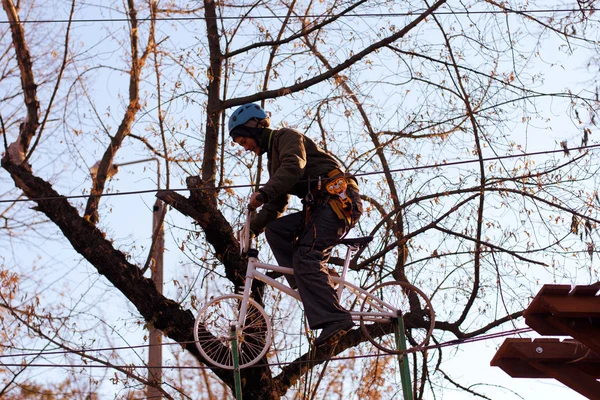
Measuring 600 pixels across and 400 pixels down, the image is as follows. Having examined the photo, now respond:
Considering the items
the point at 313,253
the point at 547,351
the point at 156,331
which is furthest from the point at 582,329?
the point at 156,331

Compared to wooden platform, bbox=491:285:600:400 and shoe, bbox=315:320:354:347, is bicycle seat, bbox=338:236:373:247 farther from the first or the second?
wooden platform, bbox=491:285:600:400

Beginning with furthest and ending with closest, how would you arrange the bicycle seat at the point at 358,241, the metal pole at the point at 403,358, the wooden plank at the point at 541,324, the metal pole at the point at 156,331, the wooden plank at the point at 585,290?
the metal pole at the point at 156,331
the metal pole at the point at 403,358
the bicycle seat at the point at 358,241
the wooden plank at the point at 541,324
the wooden plank at the point at 585,290

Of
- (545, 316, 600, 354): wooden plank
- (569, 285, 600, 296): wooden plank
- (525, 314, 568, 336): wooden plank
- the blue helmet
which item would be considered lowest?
(545, 316, 600, 354): wooden plank

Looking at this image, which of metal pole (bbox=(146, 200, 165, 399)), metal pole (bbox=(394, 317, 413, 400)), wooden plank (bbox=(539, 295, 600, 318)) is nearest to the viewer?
wooden plank (bbox=(539, 295, 600, 318))

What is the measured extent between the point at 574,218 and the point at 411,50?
3.10 meters

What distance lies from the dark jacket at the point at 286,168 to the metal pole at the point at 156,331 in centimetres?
191

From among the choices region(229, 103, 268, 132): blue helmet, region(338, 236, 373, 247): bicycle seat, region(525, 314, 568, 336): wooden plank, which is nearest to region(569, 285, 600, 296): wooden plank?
region(525, 314, 568, 336): wooden plank

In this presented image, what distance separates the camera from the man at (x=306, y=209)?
777cm

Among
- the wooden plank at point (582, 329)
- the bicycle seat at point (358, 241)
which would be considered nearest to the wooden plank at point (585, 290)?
the wooden plank at point (582, 329)

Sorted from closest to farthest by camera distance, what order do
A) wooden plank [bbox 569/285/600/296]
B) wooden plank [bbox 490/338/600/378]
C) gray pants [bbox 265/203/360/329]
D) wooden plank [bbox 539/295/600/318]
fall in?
Answer: 1. wooden plank [bbox 539/295/600/318]
2. wooden plank [bbox 569/285/600/296]
3. wooden plank [bbox 490/338/600/378]
4. gray pants [bbox 265/203/360/329]

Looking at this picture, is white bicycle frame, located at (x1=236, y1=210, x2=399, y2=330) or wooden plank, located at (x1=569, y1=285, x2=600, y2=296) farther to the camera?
white bicycle frame, located at (x1=236, y1=210, x2=399, y2=330)

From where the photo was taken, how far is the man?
7.77 meters

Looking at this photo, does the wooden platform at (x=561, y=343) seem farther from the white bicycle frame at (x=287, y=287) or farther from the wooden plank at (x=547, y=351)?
the white bicycle frame at (x=287, y=287)

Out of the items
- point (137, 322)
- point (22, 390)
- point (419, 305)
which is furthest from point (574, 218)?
point (22, 390)
